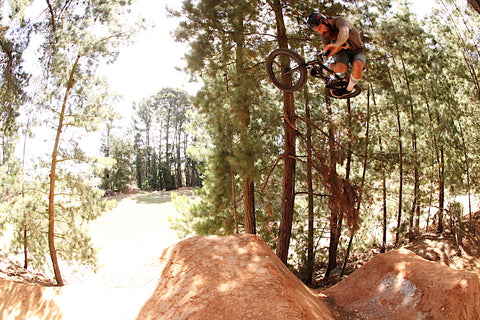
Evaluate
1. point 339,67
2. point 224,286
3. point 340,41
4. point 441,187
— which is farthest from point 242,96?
point 441,187

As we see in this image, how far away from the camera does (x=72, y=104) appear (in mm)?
9148

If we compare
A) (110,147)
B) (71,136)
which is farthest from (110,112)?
(110,147)

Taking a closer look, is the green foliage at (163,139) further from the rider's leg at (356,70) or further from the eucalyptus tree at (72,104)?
the rider's leg at (356,70)

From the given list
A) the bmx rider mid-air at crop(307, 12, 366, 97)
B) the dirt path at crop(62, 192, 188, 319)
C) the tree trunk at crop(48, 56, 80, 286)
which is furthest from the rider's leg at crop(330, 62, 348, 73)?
the tree trunk at crop(48, 56, 80, 286)

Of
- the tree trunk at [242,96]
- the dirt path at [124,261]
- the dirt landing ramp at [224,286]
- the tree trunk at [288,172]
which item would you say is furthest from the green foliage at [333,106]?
the dirt path at [124,261]

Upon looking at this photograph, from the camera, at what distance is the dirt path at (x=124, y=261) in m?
5.35

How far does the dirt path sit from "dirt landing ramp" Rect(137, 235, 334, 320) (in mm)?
491

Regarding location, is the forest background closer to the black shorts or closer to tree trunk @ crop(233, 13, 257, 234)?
tree trunk @ crop(233, 13, 257, 234)

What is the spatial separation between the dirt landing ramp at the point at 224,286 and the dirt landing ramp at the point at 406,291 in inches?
46.1

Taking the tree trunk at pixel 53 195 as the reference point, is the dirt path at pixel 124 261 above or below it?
below

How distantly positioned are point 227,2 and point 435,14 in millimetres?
7617

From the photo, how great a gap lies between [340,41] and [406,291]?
12.5 ft

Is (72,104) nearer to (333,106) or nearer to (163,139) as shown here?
(333,106)

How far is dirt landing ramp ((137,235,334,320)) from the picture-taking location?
12.1 feet
